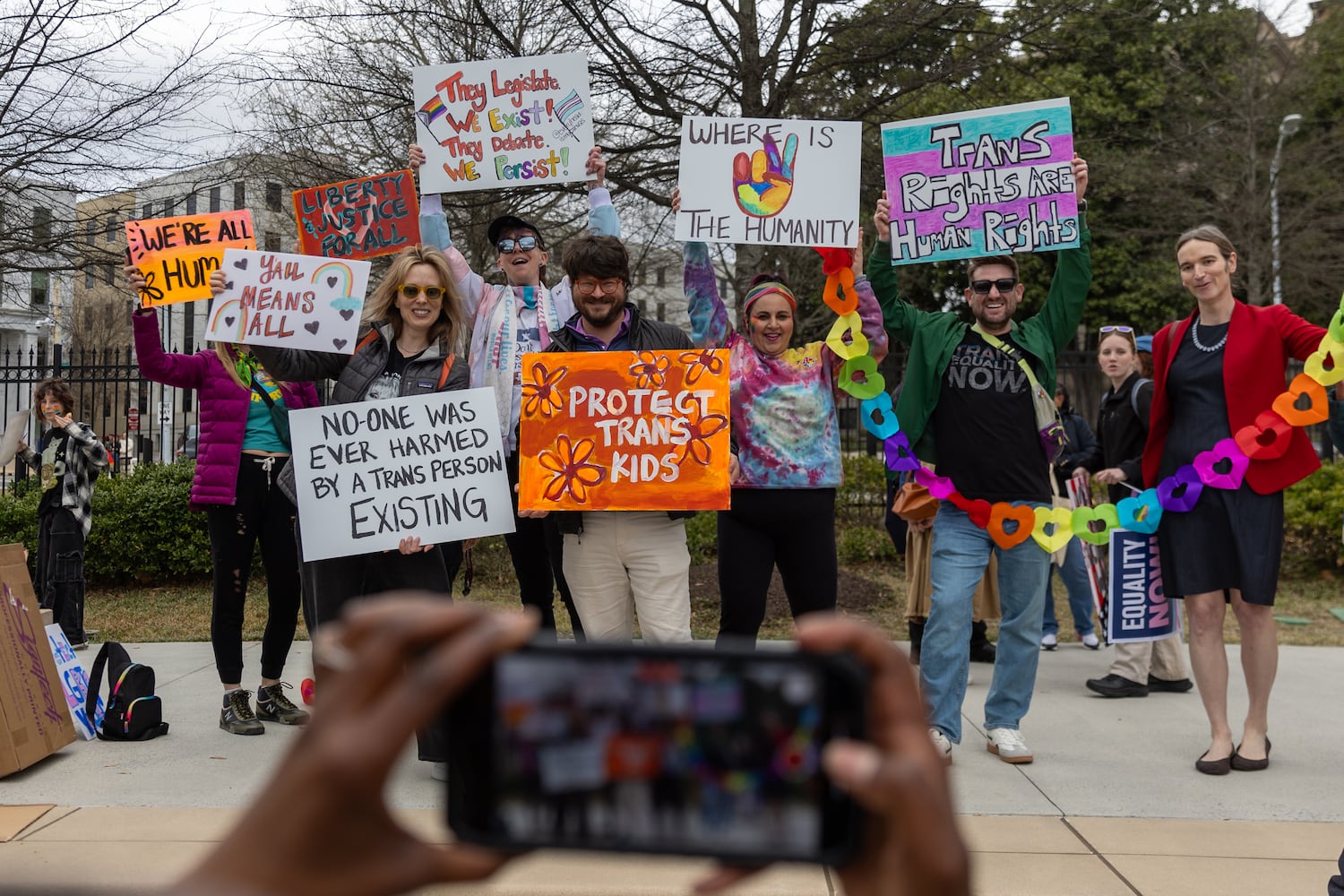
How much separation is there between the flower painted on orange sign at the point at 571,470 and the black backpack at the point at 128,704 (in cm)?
229

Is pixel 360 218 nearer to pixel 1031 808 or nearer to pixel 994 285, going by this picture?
pixel 994 285

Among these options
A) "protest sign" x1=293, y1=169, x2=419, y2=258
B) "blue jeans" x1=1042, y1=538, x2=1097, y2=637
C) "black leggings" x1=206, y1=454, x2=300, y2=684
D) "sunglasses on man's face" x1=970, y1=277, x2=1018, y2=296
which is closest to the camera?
"sunglasses on man's face" x1=970, y1=277, x2=1018, y2=296

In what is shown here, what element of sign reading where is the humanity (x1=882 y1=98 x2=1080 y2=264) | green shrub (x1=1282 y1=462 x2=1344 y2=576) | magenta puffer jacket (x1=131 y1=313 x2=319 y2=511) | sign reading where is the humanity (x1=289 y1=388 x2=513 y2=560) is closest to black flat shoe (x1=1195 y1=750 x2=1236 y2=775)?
sign reading where is the humanity (x1=882 y1=98 x2=1080 y2=264)

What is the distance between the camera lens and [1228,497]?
15.5 ft

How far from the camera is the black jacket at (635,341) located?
4.35m

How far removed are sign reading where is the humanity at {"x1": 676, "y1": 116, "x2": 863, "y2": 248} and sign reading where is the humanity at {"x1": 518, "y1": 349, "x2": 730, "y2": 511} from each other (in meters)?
0.85

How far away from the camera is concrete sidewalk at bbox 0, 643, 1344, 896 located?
3420 millimetres

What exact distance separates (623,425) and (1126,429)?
3.46 meters

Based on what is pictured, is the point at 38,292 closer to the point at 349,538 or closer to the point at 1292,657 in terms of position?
the point at 349,538

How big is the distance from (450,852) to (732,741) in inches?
10.7

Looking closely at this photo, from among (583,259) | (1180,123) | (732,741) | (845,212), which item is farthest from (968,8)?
(1180,123)

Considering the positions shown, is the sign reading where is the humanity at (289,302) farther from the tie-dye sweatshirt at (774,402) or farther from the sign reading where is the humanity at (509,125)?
the tie-dye sweatshirt at (774,402)

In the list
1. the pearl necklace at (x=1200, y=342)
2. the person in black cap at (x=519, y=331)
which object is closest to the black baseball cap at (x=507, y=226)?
the person in black cap at (x=519, y=331)

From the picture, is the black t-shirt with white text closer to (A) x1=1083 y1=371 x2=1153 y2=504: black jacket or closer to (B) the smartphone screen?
(A) x1=1083 y1=371 x2=1153 y2=504: black jacket
